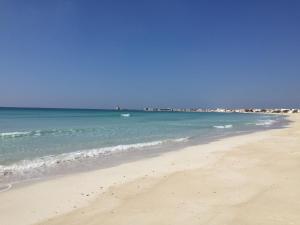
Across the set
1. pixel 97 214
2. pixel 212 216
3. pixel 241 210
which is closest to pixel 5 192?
pixel 97 214

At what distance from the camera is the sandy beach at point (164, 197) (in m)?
5.54

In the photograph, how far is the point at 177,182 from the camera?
26.9ft

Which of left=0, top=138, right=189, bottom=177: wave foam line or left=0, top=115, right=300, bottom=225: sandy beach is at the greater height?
left=0, top=115, right=300, bottom=225: sandy beach

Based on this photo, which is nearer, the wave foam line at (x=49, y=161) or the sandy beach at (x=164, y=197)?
the sandy beach at (x=164, y=197)

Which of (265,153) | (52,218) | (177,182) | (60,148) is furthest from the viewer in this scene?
(60,148)

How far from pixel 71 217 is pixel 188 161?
6.88 meters

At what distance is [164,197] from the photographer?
6773mm

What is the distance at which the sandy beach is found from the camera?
5.54 m

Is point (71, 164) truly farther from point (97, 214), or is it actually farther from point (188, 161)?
point (97, 214)

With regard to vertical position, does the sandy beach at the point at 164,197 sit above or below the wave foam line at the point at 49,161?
above

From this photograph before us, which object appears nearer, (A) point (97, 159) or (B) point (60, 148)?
(A) point (97, 159)

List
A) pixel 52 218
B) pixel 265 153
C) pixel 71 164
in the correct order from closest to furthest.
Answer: pixel 52 218 < pixel 71 164 < pixel 265 153

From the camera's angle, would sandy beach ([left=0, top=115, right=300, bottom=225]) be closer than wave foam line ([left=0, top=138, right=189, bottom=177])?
Yes

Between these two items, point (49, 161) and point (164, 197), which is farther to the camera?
point (49, 161)
